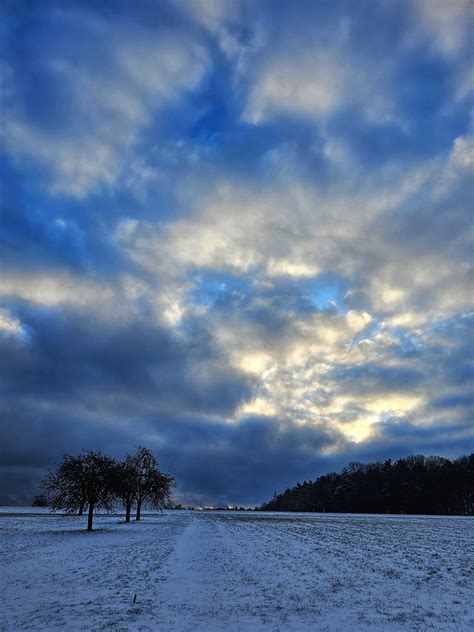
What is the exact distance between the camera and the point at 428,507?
12938 cm

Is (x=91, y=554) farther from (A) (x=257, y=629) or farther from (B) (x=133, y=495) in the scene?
(B) (x=133, y=495)

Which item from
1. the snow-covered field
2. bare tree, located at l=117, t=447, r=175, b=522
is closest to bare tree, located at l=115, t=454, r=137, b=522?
bare tree, located at l=117, t=447, r=175, b=522

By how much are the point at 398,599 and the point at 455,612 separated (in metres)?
2.04

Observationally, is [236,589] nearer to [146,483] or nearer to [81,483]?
→ [81,483]

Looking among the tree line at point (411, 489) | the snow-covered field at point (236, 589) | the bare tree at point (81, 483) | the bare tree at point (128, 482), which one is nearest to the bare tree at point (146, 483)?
the bare tree at point (128, 482)

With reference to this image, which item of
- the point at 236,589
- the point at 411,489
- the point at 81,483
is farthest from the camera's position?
the point at 411,489

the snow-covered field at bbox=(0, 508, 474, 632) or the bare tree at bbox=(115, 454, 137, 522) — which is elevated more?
the bare tree at bbox=(115, 454, 137, 522)

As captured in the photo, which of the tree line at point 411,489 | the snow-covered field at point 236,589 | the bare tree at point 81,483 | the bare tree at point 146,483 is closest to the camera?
the snow-covered field at point 236,589

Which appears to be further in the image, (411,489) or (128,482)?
(411,489)

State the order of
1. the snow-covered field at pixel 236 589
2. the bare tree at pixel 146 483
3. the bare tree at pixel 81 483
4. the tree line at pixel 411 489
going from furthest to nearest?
the tree line at pixel 411 489 < the bare tree at pixel 146 483 < the bare tree at pixel 81 483 < the snow-covered field at pixel 236 589

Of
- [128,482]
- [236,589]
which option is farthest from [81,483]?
[236,589]

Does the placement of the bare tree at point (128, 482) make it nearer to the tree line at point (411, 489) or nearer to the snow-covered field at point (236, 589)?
the snow-covered field at point (236, 589)

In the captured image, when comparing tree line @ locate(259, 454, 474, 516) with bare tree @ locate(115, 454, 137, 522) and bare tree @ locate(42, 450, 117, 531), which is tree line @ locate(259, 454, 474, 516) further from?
bare tree @ locate(42, 450, 117, 531)

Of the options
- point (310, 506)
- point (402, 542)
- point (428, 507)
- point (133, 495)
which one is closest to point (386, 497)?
point (428, 507)
